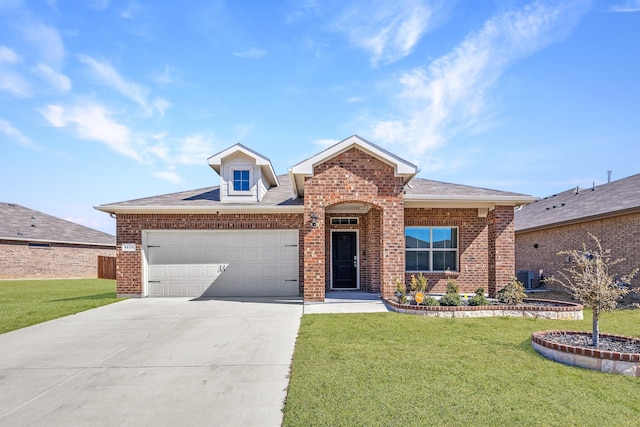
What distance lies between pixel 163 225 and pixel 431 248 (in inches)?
370

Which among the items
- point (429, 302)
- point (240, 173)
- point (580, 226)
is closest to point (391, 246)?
point (429, 302)

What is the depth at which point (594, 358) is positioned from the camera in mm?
4969

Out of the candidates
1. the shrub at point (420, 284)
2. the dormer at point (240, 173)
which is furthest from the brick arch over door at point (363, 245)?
the dormer at point (240, 173)

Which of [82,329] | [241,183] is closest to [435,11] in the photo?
[241,183]

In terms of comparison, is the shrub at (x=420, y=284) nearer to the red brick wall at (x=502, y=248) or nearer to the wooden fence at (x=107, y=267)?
the red brick wall at (x=502, y=248)

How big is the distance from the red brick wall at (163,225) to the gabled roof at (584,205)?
1097 cm

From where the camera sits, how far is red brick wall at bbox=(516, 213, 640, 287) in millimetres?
11898

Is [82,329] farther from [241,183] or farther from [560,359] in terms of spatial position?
[560,359]

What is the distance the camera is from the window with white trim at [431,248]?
1252 cm

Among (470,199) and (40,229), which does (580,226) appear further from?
(40,229)

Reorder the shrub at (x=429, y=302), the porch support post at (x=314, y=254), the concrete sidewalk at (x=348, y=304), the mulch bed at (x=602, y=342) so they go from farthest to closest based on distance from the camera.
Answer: the porch support post at (x=314, y=254), the concrete sidewalk at (x=348, y=304), the shrub at (x=429, y=302), the mulch bed at (x=602, y=342)

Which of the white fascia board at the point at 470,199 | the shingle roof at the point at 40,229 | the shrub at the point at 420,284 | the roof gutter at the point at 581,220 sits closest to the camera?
the shrub at the point at 420,284

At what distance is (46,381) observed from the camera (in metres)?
4.84

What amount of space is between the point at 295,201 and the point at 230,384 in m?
8.47
